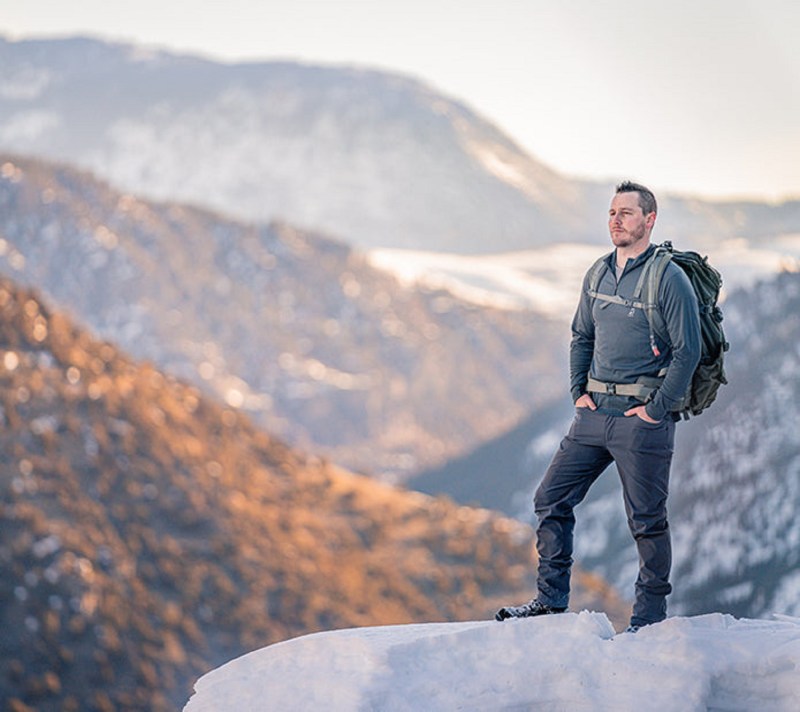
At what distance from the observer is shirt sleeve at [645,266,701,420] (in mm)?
7805

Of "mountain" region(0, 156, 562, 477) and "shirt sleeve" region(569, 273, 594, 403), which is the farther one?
"mountain" region(0, 156, 562, 477)

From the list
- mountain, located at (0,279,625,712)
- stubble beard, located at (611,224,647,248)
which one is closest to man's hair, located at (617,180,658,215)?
stubble beard, located at (611,224,647,248)

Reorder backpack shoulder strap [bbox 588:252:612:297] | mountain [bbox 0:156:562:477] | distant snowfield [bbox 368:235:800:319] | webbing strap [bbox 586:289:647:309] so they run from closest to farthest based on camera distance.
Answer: webbing strap [bbox 586:289:647:309] < backpack shoulder strap [bbox 588:252:612:297] < mountain [bbox 0:156:562:477] < distant snowfield [bbox 368:235:800:319]

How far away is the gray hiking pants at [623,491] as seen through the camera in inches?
319

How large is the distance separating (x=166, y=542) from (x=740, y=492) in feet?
58.3

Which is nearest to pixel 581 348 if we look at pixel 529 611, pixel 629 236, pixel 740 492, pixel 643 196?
pixel 629 236

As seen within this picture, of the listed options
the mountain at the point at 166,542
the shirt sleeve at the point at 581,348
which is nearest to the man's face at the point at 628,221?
the shirt sleeve at the point at 581,348

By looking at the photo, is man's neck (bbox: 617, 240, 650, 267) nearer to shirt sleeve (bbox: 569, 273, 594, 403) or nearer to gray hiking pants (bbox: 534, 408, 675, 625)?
shirt sleeve (bbox: 569, 273, 594, 403)

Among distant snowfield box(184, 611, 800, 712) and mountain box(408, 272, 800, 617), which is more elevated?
distant snowfield box(184, 611, 800, 712)

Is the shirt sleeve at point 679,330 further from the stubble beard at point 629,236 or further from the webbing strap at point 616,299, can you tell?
the stubble beard at point 629,236

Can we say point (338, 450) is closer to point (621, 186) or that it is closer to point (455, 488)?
point (455, 488)

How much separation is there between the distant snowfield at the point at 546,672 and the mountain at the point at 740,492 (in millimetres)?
20976

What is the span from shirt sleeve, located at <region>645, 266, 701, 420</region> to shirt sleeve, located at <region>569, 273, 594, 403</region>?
689 mm

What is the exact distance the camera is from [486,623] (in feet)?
29.0
